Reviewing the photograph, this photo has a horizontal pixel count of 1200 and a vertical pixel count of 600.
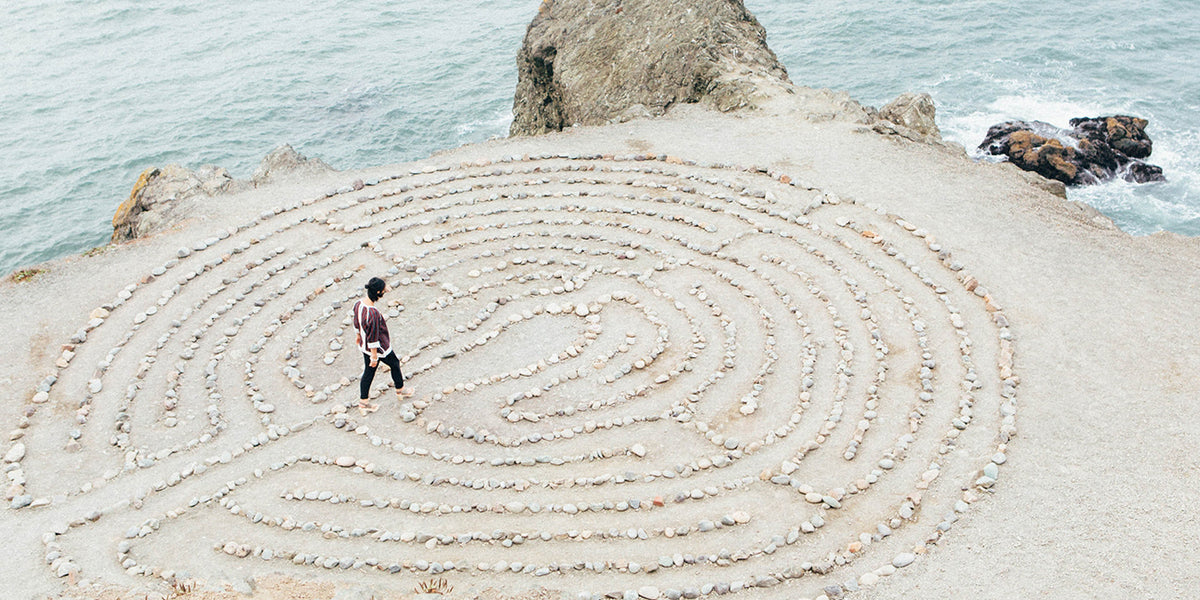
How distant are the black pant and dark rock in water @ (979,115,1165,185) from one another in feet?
81.2

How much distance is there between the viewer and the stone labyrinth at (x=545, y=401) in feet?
38.1

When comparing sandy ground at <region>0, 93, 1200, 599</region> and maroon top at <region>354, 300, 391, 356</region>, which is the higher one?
maroon top at <region>354, 300, 391, 356</region>

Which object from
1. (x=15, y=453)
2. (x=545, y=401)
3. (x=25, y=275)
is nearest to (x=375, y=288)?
(x=545, y=401)

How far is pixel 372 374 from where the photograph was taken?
13961 millimetres

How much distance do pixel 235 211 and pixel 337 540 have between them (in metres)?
10.9

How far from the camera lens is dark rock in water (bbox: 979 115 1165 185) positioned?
30.1 m

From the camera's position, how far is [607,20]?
93.6ft

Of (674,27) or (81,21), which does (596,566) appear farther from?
(81,21)

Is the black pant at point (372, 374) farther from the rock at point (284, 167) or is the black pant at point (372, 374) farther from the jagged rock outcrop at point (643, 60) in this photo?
the jagged rock outcrop at point (643, 60)

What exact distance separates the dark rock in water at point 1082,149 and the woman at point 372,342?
24.8 metres

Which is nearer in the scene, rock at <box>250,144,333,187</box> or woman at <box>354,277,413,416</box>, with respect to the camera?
woman at <box>354,277,413,416</box>

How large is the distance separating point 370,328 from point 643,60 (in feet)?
54.9

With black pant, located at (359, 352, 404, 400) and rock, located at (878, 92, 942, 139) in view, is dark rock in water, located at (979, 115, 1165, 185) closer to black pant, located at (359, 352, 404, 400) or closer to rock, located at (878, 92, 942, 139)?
rock, located at (878, 92, 942, 139)

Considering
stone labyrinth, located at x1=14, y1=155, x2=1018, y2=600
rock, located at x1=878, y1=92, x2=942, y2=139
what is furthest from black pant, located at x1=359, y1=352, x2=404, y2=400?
Answer: rock, located at x1=878, y1=92, x2=942, y2=139
